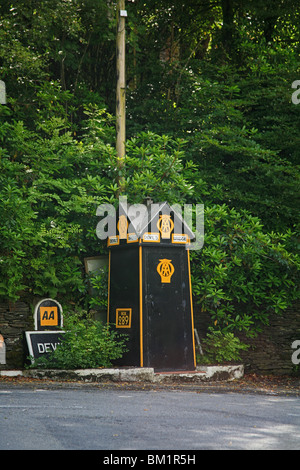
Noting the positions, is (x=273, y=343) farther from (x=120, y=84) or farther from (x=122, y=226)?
(x=120, y=84)

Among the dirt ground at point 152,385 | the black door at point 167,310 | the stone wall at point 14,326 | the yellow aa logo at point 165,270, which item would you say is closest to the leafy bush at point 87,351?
the dirt ground at point 152,385

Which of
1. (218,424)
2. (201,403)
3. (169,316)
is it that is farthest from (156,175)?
(218,424)

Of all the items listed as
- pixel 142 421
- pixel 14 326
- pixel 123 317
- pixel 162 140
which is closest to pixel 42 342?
pixel 14 326

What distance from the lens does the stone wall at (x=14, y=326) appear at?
44.1 ft

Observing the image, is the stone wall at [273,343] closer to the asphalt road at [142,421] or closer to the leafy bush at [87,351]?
the leafy bush at [87,351]

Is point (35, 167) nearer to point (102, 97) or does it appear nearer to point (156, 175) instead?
point (156, 175)

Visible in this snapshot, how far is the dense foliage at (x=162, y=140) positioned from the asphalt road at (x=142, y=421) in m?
4.61

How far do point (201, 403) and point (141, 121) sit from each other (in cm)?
1058

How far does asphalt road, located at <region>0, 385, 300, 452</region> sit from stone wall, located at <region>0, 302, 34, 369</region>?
11.0 ft

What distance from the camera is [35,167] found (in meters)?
14.6

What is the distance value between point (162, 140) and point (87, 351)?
569 cm

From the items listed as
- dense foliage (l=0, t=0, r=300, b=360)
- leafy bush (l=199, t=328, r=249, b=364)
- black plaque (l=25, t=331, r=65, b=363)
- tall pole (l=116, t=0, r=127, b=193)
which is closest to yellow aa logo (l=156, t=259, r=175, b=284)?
dense foliage (l=0, t=0, r=300, b=360)

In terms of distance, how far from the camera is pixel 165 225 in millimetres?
12461

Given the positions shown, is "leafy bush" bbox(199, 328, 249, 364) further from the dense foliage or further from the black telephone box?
the black telephone box
